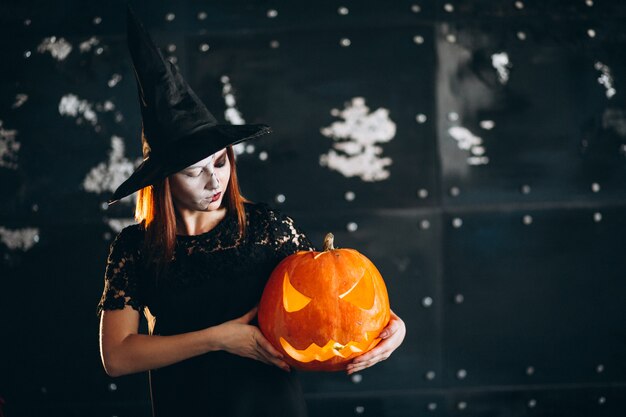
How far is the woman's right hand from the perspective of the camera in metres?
1.31

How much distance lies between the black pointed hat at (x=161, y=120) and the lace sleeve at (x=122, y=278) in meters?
0.15

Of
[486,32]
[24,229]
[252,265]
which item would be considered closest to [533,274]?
[486,32]

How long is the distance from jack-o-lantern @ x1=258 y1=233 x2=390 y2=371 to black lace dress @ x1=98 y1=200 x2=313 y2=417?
12 cm

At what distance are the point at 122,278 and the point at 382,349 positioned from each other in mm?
648

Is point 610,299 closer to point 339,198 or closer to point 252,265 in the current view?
point 339,198

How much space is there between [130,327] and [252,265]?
1.08 ft

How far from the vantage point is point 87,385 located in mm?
2348

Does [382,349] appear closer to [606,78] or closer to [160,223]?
[160,223]

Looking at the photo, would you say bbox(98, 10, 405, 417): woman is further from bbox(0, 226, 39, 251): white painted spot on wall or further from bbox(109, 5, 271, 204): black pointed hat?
bbox(0, 226, 39, 251): white painted spot on wall

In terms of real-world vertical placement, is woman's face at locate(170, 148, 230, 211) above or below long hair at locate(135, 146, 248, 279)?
above

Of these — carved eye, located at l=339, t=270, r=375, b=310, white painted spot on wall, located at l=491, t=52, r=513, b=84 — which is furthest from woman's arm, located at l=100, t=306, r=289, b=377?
white painted spot on wall, located at l=491, t=52, r=513, b=84

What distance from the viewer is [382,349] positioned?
1343 mm

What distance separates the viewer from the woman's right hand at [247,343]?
4.28ft

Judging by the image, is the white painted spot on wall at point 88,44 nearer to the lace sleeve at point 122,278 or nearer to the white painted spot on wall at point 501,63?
the lace sleeve at point 122,278
